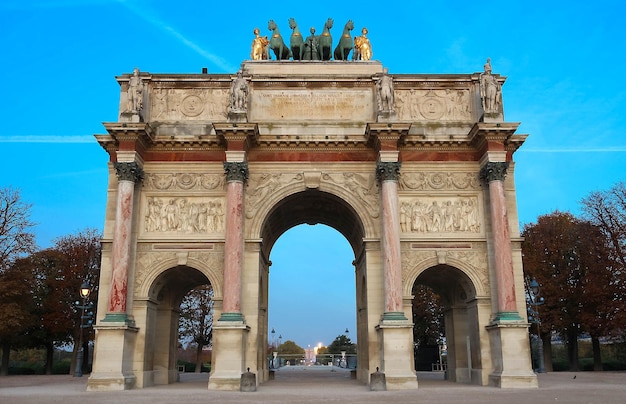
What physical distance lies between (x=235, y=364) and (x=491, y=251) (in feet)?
38.5

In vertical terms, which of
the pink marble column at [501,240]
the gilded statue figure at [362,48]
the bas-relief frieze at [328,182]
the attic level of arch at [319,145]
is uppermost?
the gilded statue figure at [362,48]

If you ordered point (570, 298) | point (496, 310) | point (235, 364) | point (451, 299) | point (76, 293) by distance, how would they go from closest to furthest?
point (235, 364), point (496, 310), point (451, 299), point (570, 298), point (76, 293)

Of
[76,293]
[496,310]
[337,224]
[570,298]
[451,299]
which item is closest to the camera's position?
[496,310]

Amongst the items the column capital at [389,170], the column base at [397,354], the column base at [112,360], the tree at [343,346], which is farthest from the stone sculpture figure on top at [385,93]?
the tree at [343,346]

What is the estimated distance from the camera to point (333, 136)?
26.4m

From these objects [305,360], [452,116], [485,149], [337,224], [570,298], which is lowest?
[305,360]

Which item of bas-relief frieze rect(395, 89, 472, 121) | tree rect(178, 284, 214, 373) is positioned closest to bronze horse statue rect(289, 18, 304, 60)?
bas-relief frieze rect(395, 89, 472, 121)

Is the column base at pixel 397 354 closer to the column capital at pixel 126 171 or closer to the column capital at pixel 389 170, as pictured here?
the column capital at pixel 389 170

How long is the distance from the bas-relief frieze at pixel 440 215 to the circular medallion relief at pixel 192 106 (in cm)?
1024

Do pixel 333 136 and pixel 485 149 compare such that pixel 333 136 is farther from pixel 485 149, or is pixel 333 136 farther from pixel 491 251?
pixel 491 251

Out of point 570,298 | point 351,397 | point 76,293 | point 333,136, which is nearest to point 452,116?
point 333,136

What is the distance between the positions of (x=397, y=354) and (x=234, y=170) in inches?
399

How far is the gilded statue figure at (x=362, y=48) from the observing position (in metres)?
29.8

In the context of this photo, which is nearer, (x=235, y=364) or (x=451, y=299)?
(x=235, y=364)
